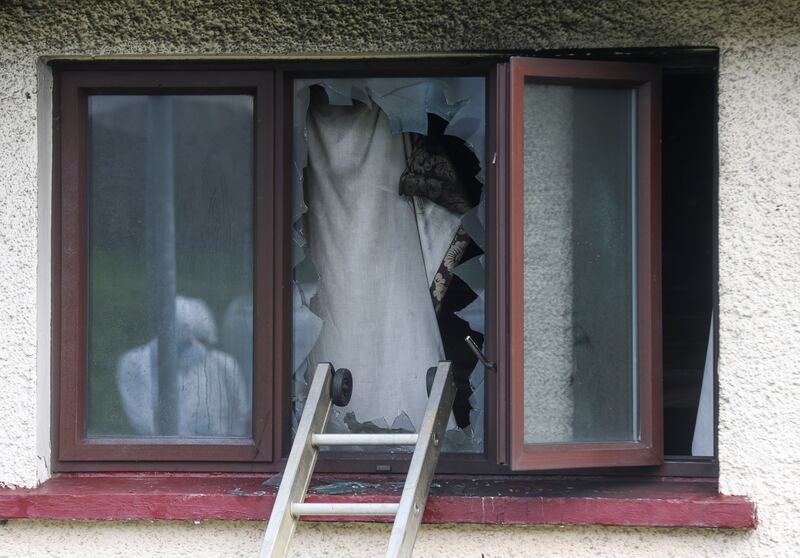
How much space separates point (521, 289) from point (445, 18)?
3.16ft

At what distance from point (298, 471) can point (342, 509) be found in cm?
17

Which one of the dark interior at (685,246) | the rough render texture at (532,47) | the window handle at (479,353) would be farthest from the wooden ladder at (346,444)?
the dark interior at (685,246)

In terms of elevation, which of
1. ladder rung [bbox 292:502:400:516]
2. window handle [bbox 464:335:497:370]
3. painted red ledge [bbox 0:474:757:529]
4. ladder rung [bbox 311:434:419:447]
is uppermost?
window handle [bbox 464:335:497:370]

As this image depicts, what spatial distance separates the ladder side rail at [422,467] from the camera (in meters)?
2.90

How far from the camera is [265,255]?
145 inches

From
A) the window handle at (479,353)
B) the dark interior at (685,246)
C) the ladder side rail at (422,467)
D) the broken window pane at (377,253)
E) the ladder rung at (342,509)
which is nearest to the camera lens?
the ladder side rail at (422,467)

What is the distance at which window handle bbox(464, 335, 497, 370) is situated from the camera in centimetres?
348

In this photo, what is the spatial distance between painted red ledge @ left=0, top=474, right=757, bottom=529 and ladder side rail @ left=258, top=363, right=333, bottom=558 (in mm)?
315

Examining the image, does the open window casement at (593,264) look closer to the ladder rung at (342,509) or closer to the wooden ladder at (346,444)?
the wooden ladder at (346,444)

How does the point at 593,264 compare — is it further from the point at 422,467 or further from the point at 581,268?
the point at 422,467

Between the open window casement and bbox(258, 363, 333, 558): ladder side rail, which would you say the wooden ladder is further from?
the open window casement

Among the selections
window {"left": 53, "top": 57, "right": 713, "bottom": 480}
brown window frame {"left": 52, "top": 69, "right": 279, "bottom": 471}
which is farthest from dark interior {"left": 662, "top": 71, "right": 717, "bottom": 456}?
brown window frame {"left": 52, "top": 69, "right": 279, "bottom": 471}

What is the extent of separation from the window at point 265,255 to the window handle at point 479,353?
6 centimetres

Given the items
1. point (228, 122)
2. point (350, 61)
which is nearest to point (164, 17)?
point (228, 122)
